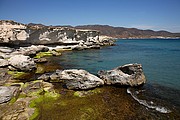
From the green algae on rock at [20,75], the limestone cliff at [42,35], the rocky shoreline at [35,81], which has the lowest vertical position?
the green algae on rock at [20,75]

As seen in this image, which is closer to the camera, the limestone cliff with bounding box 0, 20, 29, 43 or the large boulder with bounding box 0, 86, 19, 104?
the large boulder with bounding box 0, 86, 19, 104

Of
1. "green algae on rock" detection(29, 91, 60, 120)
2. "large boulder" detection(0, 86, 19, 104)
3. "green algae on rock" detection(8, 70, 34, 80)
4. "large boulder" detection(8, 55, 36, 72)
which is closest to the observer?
"green algae on rock" detection(29, 91, 60, 120)

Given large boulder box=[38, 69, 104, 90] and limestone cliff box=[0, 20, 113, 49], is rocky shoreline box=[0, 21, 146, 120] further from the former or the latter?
limestone cliff box=[0, 20, 113, 49]

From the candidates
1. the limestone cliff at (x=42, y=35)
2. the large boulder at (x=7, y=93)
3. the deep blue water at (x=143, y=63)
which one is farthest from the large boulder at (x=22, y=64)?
the limestone cliff at (x=42, y=35)

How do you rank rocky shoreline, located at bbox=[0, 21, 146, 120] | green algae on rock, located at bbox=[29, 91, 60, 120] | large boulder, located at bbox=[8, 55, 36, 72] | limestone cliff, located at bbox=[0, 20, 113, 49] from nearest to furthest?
1. green algae on rock, located at bbox=[29, 91, 60, 120]
2. rocky shoreline, located at bbox=[0, 21, 146, 120]
3. large boulder, located at bbox=[8, 55, 36, 72]
4. limestone cliff, located at bbox=[0, 20, 113, 49]

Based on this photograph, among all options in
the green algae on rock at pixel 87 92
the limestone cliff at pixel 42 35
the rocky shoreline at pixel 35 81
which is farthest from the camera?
the limestone cliff at pixel 42 35

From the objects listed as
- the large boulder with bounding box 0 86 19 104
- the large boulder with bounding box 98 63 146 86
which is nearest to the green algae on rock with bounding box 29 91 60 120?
the large boulder with bounding box 0 86 19 104

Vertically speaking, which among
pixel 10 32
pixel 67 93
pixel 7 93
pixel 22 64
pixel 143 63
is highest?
pixel 10 32

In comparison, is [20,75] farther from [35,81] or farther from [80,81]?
[80,81]

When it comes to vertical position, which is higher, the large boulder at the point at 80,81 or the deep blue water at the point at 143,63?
the large boulder at the point at 80,81

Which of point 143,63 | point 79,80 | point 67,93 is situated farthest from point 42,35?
point 67,93

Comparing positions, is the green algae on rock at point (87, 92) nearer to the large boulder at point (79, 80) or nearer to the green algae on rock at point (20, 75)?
the large boulder at point (79, 80)

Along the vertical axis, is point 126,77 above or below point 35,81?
above

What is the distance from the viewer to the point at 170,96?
1361 centimetres
